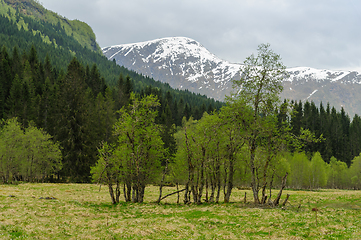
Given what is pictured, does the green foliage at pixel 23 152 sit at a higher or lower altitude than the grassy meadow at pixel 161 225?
higher

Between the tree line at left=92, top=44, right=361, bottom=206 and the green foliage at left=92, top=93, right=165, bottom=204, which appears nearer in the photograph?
the tree line at left=92, top=44, right=361, bottom=206

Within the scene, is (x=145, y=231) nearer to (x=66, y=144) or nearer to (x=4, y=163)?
(x=4, y=163)

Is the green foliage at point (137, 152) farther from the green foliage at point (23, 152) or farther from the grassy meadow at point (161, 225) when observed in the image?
the green foliage at point (23, 152)

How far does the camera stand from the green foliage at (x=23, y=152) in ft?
180

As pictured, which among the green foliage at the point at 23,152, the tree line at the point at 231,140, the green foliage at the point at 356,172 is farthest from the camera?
the green foliage at the point at 356,172

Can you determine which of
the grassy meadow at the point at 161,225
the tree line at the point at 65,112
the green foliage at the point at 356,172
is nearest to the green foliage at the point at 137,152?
the grassy meadow at the point at 161,225

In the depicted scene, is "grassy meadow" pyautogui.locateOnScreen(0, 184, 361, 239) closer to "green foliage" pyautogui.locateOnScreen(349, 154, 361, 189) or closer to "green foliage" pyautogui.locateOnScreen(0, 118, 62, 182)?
"green foliage" pyautogui.locateOnScreen(0, 118, 62, 182)

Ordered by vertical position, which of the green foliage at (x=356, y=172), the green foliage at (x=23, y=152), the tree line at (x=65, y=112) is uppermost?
the tree line at (x=65, y=112)

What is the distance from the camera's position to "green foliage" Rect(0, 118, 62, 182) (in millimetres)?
54750

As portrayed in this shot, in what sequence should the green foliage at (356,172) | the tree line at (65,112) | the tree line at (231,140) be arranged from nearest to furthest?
the tree line at (231,140)
the tree line at (65,112)
the green foliage at (356,172)

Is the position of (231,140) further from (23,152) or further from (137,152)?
(23,152)

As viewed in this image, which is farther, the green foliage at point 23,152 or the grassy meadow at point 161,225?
the green foliage at point 23,152

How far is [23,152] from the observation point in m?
58.8

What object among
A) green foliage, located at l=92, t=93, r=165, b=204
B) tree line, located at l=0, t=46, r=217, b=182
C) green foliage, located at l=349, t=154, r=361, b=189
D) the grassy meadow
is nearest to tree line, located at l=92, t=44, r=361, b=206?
green foliage, located at l=92, t=93, r=165, b=204
